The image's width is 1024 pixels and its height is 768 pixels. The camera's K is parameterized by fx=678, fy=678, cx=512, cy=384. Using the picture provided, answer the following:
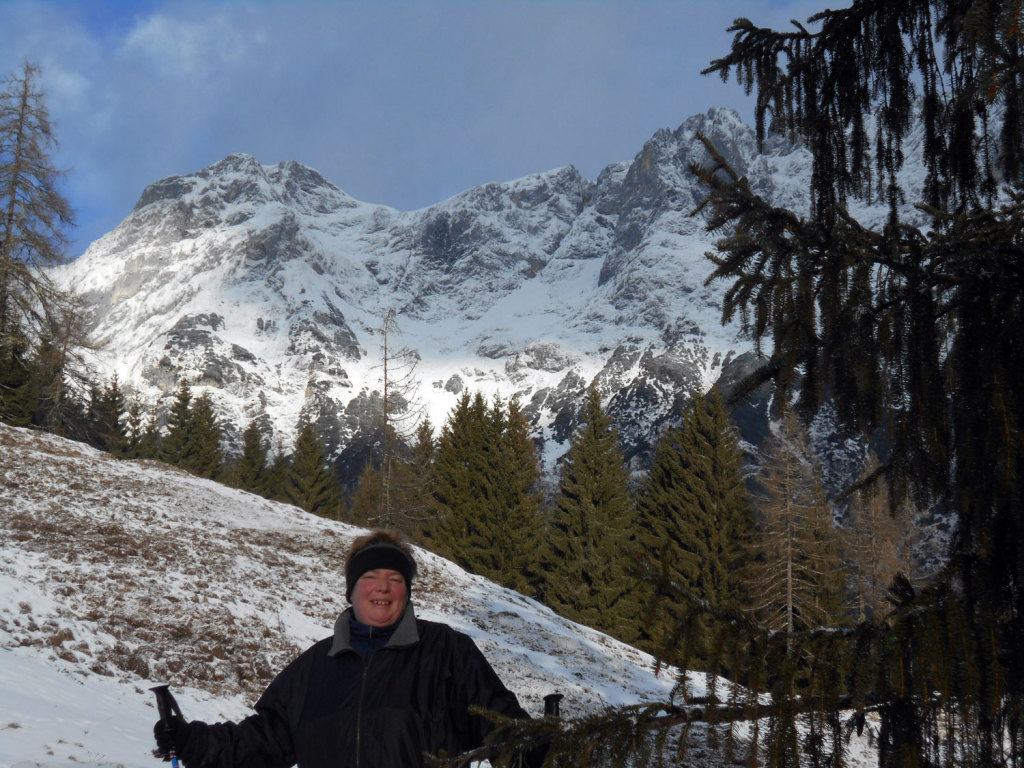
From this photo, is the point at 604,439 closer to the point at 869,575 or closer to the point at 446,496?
the point at 446,496

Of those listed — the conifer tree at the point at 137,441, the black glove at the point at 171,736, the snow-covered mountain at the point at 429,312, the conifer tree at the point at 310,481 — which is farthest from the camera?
the snow-covered mountain at the point at 429,312

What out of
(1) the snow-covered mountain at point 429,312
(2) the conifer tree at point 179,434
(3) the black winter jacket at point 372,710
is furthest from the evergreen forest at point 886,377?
(1) the snow-covered mountain at point 429,312

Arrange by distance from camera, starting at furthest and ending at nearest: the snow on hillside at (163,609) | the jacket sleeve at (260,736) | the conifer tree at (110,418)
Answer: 1. the conifer tree at (110,418)
2. the snow on hillside at (163,609)
3. the jacket sleeve at (260,736)

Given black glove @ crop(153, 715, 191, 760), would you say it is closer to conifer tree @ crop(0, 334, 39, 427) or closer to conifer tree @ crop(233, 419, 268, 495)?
conifer tree @ crop(0, 334, 39, 427)

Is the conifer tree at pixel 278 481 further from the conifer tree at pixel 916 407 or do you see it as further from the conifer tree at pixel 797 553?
the conifer tree at pixel 916 407

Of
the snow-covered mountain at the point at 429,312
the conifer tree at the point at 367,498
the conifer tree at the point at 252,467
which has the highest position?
the snow-covered mountain at the point at 429,312

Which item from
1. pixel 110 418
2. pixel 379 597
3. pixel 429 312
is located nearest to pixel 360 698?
pixel 379 597

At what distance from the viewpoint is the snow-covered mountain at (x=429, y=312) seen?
129m

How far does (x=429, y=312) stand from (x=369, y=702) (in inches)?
7356

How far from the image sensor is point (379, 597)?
9.48ft

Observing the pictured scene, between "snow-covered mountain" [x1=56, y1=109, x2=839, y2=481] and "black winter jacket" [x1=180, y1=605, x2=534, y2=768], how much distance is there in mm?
103831

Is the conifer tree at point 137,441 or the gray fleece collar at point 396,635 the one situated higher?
the conifer tree at point 137,441

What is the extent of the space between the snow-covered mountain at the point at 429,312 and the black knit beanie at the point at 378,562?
104 meters

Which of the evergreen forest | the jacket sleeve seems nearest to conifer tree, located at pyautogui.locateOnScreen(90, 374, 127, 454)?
the jacket sleeve
